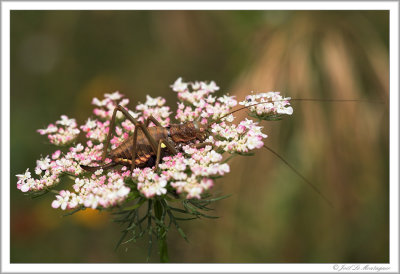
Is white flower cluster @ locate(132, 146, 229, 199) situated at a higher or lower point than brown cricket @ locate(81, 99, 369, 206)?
lower

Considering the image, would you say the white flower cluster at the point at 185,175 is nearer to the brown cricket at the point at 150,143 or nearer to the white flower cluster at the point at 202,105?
the brown cricket at the point at 150,143

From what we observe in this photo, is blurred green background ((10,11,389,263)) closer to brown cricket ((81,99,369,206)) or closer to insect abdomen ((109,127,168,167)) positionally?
brown cricket ((81,99,369,206))

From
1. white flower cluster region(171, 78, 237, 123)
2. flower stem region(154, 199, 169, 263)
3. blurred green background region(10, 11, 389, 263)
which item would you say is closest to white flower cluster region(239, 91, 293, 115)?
white flower cluster region(171, 78, 237, 123)

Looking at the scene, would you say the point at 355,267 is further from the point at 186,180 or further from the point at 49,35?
the point at 49,35

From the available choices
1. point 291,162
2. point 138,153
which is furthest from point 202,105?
point 291,162

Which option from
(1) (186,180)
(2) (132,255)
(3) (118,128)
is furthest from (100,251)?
(1) (186,180)

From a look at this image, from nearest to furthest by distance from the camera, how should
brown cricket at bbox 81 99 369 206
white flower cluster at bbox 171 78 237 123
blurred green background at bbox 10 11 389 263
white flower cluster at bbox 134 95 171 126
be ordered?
brown cricket at bbox 81 99 369 206 < white flower cluster at bbox 171 78 237 123 < white flower cluster at bbox 134 95 171 126 < blurred green background at bbox 10 11 389 263

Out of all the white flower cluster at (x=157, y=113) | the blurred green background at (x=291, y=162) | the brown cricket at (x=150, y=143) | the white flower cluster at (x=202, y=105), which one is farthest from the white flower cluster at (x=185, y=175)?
the blurred green background at (x=291, y=162)

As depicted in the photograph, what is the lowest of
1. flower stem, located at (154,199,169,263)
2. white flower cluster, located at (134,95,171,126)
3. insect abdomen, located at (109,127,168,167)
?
flower stem, located at (154,199,169,263)

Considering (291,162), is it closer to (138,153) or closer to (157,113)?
(157,113)
